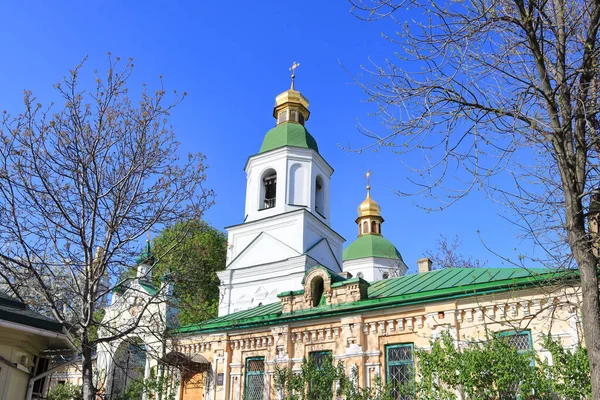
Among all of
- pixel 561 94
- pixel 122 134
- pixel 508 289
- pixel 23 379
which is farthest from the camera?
pixel 122 134

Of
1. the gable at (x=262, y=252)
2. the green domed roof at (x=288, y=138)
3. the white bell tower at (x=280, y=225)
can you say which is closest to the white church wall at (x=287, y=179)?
the white bell tower at (x=280, y=225)

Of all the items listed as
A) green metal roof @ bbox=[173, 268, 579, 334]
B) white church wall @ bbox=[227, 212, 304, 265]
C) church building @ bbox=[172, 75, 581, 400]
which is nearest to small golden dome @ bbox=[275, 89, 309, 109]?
church building @ bbox=[172, 75, 581, 400]

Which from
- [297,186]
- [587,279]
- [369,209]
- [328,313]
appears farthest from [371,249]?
[587,279]

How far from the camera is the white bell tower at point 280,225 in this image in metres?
23.1

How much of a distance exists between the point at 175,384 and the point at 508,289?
31.8 ft

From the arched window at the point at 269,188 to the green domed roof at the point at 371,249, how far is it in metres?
14.2

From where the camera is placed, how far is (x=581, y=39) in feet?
20.9

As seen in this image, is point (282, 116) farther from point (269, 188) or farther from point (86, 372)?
point (86, 372)

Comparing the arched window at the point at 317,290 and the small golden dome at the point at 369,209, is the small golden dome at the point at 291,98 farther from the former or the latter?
the arched window at the point at 317,290

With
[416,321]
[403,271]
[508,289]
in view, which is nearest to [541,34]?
[508,289]

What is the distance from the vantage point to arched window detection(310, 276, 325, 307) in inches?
558

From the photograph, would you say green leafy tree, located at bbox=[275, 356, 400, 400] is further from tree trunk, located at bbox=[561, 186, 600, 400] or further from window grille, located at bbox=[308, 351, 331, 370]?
tree trunk, located at bbox=[561, 186, 600, 400]

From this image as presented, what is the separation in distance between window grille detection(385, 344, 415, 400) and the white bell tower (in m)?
10.4

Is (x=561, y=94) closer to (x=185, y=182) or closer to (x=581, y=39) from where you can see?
(x=581, y=39)
